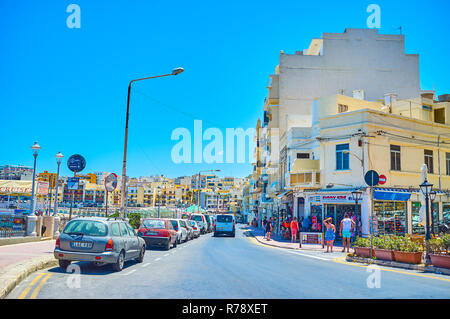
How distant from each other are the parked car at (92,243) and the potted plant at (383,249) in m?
9.18

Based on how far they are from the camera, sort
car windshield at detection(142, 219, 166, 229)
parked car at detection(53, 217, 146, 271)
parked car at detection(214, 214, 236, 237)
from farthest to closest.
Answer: parked car at detection(214, 214, 236, 237) < car windshield at detection(142, 219, 166, 229) < parked car at detection(53, 217, 146, 271)

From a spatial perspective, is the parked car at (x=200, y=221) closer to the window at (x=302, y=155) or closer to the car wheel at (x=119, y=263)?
the window at (x=302, y=155)

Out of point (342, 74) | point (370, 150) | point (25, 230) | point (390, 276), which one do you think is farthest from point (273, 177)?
point (390, 276)

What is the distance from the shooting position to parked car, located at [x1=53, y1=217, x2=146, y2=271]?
35.5 feet

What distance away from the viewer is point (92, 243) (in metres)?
10.9

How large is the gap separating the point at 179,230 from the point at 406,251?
15246mm

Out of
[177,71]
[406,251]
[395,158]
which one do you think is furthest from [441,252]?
[395,158]

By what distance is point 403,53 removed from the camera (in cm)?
4728

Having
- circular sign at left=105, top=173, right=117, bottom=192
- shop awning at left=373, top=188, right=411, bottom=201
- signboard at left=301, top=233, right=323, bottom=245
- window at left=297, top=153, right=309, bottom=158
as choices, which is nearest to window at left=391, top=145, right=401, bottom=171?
shop awning at left=373, top=188, right=411, bottom=201

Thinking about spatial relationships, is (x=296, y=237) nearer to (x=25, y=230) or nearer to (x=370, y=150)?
(x=370, y=150)

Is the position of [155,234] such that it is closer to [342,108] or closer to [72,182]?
[72,182]

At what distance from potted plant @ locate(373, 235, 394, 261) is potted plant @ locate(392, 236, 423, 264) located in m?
0.16

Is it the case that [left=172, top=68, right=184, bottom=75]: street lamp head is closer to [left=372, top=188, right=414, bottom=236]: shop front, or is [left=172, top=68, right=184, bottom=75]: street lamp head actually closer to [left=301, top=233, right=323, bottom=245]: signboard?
[left=301, top=233, right=323, bottom=245]: signboard
